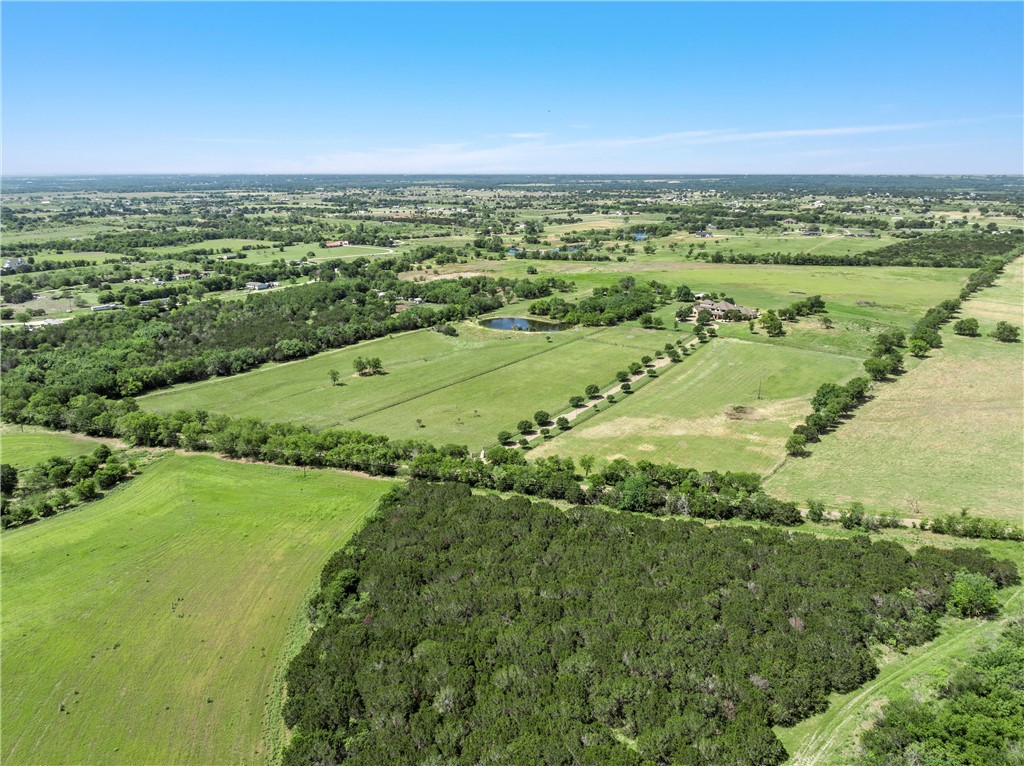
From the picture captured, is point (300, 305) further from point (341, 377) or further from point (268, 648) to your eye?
point (268, 648)

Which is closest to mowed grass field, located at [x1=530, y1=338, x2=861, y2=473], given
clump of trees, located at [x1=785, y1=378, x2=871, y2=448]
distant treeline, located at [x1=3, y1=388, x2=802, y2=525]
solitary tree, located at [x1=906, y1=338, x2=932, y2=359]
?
clump of trees, located at [x1=785, y1=378, x2=871, y2=448]

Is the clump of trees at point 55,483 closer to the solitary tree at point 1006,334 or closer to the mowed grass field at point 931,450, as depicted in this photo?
the mowed grass field at point 931,450

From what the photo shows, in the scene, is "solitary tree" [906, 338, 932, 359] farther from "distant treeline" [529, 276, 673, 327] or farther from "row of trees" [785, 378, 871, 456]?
"distant treeline" [529, 276, 673, 327]

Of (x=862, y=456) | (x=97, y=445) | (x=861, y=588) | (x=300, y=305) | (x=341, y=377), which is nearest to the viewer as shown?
(x=861, y=588)

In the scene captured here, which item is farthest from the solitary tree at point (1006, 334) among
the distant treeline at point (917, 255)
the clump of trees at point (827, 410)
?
the distant treeline at point (917, 255)

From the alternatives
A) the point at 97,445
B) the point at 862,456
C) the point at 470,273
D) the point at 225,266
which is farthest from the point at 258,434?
the point at 225,266

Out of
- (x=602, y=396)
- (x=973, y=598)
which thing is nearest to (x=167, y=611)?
(x=973, y=598)
